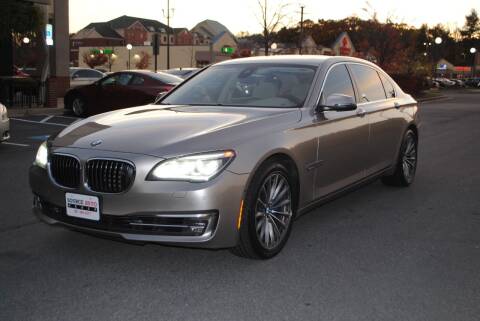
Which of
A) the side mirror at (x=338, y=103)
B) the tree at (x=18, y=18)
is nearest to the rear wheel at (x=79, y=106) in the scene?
the tree at (x=18, y=18)

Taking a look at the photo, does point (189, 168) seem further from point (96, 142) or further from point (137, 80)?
point (137, 80)

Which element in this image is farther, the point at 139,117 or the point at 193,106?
the point at 193,106

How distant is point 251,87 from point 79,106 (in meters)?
12.4

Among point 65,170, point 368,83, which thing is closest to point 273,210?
point 65,170

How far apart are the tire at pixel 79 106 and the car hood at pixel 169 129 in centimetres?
1207

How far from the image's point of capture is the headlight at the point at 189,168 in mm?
3941

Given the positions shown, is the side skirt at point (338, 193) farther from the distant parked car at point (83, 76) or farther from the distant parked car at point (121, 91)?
the distant parked car at point (83, 76)

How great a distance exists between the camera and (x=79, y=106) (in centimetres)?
1694

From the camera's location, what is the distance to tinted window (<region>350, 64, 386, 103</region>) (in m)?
6.18

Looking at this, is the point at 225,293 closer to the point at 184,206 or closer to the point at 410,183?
the point at 184,206

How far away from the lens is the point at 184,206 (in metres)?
3.91

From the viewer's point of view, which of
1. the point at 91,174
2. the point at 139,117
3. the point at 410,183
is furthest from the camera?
the point at 410,183

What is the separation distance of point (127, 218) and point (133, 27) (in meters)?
138

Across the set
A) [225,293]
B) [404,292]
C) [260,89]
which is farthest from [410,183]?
[225,293]
